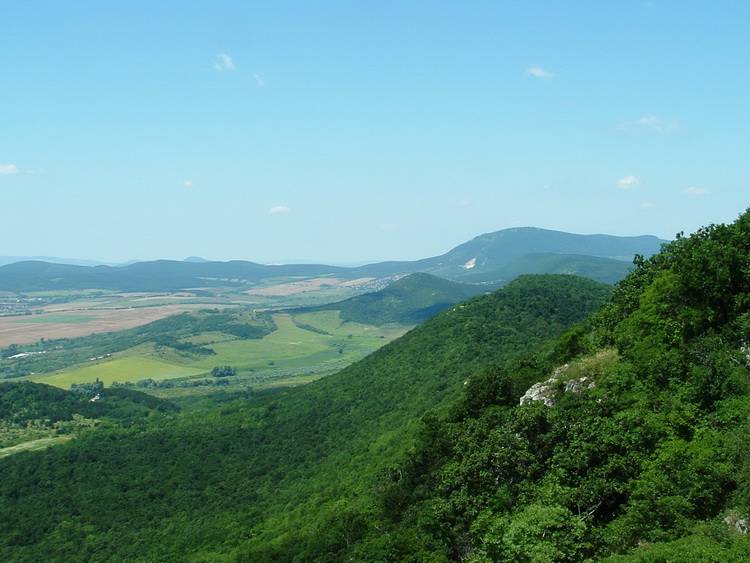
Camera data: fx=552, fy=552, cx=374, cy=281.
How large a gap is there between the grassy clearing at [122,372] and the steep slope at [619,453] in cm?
15212

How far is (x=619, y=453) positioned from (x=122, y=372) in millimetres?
180673

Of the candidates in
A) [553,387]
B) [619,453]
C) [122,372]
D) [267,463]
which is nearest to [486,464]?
[619,453]

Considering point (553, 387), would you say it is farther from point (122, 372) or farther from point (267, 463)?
point (122, 372)

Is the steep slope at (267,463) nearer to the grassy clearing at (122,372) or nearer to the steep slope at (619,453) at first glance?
the steep slope at (619,453)

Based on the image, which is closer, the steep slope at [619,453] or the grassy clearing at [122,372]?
the steep slope at [619,453]

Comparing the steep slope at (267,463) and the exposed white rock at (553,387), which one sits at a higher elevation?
the exposed white rock at (553,387)

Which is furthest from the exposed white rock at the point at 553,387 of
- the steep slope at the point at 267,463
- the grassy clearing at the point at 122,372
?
the grassy clearing at the point at 122,372

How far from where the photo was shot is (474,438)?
33.3m

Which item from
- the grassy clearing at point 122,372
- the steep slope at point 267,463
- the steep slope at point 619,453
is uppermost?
the steep slope at point 619,453

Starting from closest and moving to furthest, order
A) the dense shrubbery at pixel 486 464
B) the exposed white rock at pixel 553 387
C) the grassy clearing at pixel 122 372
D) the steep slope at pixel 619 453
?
the steep slope at pixel 619 453
the dense shrubbery at pixel 486 464
the exposed white rock at pixel 553 387
the grassy clearing at pixel 122 372

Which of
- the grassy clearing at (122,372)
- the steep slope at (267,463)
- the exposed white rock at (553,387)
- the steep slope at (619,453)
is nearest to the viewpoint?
the steep slope at (619,453)

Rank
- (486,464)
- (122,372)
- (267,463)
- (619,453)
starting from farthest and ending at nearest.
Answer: (122,372) < (267,463) < (486,464) < (619,453)

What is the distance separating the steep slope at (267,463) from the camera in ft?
191

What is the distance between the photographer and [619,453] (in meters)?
25.6
